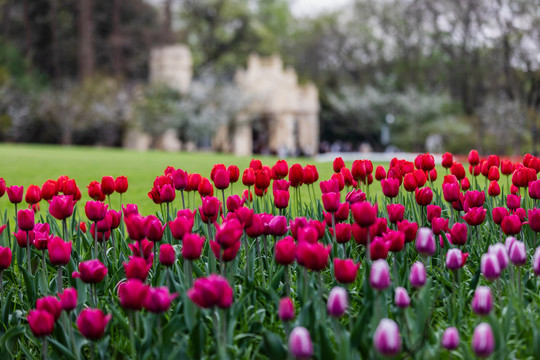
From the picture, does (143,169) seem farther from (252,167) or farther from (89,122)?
(89,122)

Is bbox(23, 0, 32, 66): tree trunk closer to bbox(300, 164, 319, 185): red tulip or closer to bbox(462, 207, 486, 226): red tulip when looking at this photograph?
bbox(300, 164, 319, 185): red tulip

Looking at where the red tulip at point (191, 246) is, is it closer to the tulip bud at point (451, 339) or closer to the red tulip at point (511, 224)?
the tulip bud at point (451, 339)

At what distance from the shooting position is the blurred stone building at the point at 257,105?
41688 millimetres

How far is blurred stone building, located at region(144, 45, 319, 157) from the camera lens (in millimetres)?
41688

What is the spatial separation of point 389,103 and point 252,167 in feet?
144

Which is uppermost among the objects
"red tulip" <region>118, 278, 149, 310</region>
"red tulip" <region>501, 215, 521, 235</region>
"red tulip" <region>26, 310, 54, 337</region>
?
"red tulip" <region>501, 215, 521, 235</region>

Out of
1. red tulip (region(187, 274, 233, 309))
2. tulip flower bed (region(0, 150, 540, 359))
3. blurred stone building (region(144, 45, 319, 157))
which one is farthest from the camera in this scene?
blurred stone building (region(144, 45, 319, 157))

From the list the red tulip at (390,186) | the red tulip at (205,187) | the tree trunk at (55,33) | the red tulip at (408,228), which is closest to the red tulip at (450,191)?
the red tulip at (390,186)

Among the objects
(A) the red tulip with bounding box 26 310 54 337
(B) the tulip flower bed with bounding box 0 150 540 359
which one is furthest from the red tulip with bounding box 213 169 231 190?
(A) the red tulip with bounding box 26 310 54 337

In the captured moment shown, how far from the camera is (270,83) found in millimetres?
43375

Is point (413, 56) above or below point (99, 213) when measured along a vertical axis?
above

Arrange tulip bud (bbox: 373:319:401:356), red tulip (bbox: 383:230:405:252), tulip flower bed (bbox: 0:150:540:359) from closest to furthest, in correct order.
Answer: tulip bud (bbox: 373:319:401:356) → tulip flower bed (bbox: 0:150:540:359) → red tulip (bbox: 383:230:405:252)

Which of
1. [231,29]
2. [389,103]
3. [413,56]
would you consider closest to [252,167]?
[389,103]

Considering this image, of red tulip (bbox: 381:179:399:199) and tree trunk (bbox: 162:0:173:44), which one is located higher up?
tree trunk (bbox: 162:0:173:44)
